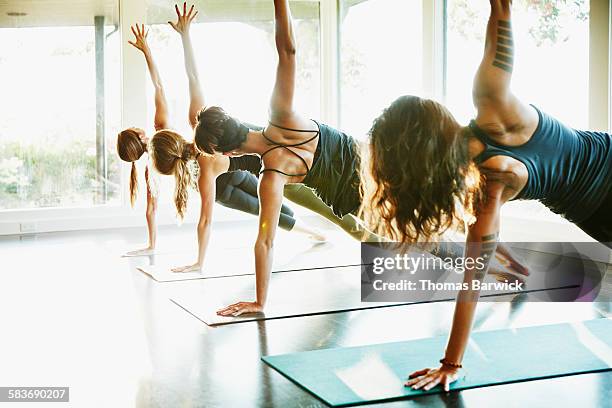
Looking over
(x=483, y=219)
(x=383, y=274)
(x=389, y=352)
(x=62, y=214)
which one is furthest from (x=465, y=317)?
(x=62, y=214)

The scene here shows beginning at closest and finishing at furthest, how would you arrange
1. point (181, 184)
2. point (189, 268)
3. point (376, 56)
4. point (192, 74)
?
point (181, 184)
point (192, 74)
point (189, 268)
point (376, 56)

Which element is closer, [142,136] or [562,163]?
[562,163]

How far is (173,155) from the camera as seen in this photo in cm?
429

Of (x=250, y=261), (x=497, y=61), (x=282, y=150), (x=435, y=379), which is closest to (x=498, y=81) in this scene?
(x=497, y=61)

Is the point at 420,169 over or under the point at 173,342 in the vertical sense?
over

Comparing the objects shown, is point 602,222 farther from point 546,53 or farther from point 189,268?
point 546,53

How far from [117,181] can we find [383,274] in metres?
3.75

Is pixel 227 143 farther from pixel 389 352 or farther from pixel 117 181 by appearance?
pixel 117 181

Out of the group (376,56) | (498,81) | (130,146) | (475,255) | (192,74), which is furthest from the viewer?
(376,56)

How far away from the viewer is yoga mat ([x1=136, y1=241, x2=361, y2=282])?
4.73 metres

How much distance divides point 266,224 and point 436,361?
109 centimetres

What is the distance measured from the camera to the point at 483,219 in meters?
2.38

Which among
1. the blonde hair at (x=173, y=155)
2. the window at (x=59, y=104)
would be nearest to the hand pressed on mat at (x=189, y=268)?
the blonde hair at (x=173, y=155)

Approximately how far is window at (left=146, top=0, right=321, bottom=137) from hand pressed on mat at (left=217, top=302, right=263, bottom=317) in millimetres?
4482
